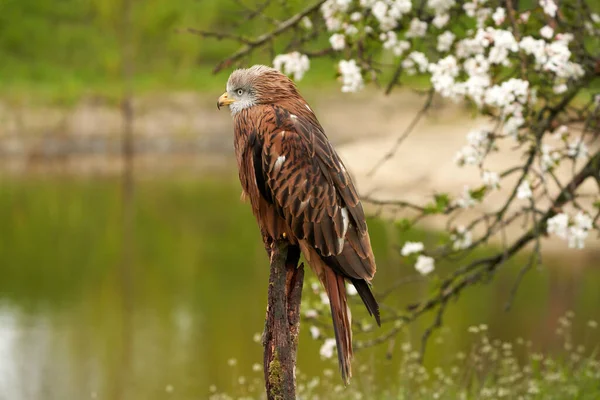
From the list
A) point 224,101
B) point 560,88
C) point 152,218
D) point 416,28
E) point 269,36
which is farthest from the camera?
point 152,218

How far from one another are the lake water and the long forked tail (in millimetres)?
2502

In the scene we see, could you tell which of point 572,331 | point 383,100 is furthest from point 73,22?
point 572,331

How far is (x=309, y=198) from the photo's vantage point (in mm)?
3219

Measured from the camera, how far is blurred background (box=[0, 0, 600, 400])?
7.72 meters

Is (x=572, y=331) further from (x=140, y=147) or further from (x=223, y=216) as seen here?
(x=140, y=147)

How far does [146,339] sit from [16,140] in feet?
44.4

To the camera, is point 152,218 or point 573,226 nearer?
point 573,226

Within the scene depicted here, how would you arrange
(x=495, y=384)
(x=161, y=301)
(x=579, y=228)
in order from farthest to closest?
1. (x=161, y=301)
2. (x=495, y=384)
3. (x=579, y=228)

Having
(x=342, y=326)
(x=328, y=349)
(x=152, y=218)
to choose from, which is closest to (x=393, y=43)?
(x=328, y=349)

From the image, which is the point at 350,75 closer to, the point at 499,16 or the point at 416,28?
the point at 416,28

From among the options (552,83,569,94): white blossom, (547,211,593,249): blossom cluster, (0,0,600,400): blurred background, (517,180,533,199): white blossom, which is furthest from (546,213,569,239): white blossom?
(0,0,600,400): blurred background

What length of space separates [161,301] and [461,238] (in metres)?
5.30

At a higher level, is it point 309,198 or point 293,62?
point 293,62

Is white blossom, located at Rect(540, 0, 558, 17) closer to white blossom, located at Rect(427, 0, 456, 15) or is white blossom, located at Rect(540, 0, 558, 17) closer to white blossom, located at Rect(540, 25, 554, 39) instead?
white blossom, located at Rect(540, 25, 554, 39)
